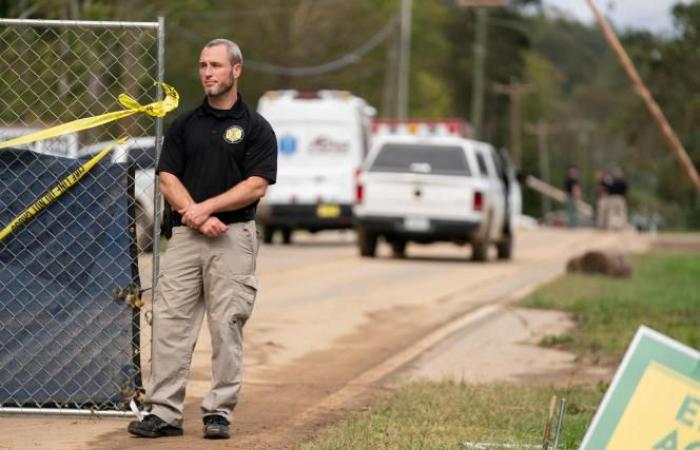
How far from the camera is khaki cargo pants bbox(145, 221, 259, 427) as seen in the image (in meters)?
8.95

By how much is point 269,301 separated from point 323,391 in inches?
292

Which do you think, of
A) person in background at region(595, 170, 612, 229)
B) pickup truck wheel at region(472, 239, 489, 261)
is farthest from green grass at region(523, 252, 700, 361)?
person in background at region(595, 170, 612, 229)

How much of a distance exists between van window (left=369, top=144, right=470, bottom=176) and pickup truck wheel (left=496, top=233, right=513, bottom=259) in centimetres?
269

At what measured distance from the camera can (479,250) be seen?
1166 inches

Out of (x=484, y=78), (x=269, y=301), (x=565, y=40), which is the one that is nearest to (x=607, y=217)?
(x=269, y=301)

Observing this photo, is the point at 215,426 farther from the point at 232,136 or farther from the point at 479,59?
the point at 479,59

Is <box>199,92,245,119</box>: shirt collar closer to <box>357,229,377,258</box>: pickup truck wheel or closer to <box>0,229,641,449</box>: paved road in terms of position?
<box>0,229,641,449</box>: paved road

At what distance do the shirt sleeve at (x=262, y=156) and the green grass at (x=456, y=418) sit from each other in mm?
1344

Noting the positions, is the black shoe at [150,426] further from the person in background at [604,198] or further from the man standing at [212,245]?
the person in background at [604,198]

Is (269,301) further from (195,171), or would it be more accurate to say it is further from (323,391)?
(195,171)

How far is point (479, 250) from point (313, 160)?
5741 millimetres

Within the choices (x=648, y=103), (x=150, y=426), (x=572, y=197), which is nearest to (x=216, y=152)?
(x=150, y=426)

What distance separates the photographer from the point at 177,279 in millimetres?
8984

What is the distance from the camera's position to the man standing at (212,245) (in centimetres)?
893
